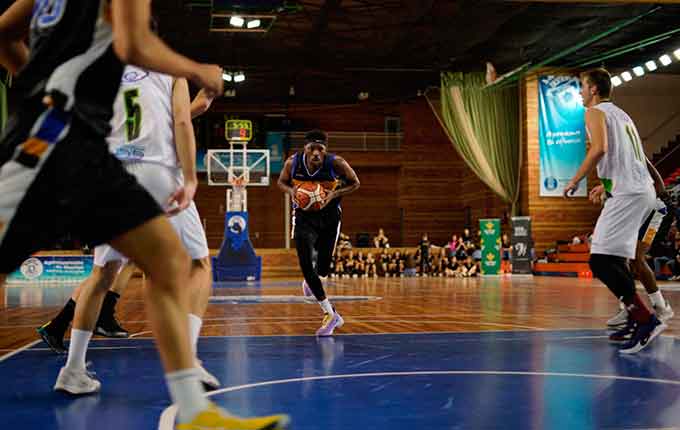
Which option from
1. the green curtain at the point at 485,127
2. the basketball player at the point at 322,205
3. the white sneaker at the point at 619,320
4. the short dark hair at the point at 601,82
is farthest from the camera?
the green curtain at the point at 485,127

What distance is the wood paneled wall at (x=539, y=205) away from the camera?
22.3 meters

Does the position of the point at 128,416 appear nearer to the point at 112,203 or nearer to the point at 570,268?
the point at 112,203

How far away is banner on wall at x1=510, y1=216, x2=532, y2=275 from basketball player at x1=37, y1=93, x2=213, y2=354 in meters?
16.5

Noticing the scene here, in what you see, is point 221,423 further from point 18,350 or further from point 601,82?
point 601,82

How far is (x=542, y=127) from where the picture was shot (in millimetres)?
22109

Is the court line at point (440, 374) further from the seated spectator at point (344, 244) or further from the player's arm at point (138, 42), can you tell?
the seated spectator at point (344, 244)

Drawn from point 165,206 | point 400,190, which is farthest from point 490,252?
point 165,206

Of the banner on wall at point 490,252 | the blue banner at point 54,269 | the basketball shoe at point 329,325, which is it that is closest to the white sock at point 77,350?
the basketball shoe at point 329,325

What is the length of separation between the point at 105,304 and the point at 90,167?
158 inches

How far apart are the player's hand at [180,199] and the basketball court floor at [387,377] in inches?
30.3

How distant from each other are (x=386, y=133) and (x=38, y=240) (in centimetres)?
2823

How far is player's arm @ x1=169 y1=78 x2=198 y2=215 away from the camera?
2943mm

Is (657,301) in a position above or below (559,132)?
below

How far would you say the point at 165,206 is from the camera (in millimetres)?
3000
